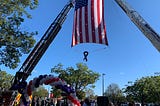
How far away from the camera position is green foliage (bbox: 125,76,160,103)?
82.8 m

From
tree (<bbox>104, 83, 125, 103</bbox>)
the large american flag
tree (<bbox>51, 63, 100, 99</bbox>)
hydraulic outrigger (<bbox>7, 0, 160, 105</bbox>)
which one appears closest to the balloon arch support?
the large american flag

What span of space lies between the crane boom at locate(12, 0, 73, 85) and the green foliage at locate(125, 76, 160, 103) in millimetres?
59088

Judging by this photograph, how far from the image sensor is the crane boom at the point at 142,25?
77.0 ft

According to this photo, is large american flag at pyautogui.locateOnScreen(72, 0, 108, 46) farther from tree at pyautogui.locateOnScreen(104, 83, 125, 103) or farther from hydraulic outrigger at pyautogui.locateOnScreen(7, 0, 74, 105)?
tree at pyautogui.locateOnScreen(104, 83, 125, 103)

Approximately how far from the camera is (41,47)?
26.5 metres

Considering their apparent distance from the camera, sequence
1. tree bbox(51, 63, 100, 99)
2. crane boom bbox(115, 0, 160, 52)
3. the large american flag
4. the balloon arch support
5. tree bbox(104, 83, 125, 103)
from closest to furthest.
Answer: the balloon arch support → the large american flag → crane boom bbox(115, 0, 160, 52) → tree bbox(51, 63, 100, 99) → tree bbox(104, 83, 125, 103)

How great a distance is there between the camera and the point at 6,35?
24.6 metres

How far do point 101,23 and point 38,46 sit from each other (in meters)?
12.7

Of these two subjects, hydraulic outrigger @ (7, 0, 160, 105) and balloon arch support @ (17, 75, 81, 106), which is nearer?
balloon arch support @ (17, 75, 81, 106)

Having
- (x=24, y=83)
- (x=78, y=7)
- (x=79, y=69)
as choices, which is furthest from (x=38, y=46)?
(x=79, y=69)

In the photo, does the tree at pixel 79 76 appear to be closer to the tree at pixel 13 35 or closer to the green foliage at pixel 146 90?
the green foliage at pixel 146 90

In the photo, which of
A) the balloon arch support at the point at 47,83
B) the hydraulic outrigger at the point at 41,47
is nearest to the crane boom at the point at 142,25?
the hydraulic outrigger at the point at 41,47

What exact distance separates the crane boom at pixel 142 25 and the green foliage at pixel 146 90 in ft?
193

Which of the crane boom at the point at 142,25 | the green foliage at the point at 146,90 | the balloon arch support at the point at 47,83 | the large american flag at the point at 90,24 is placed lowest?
the balloon arch support at the point at 47,83
